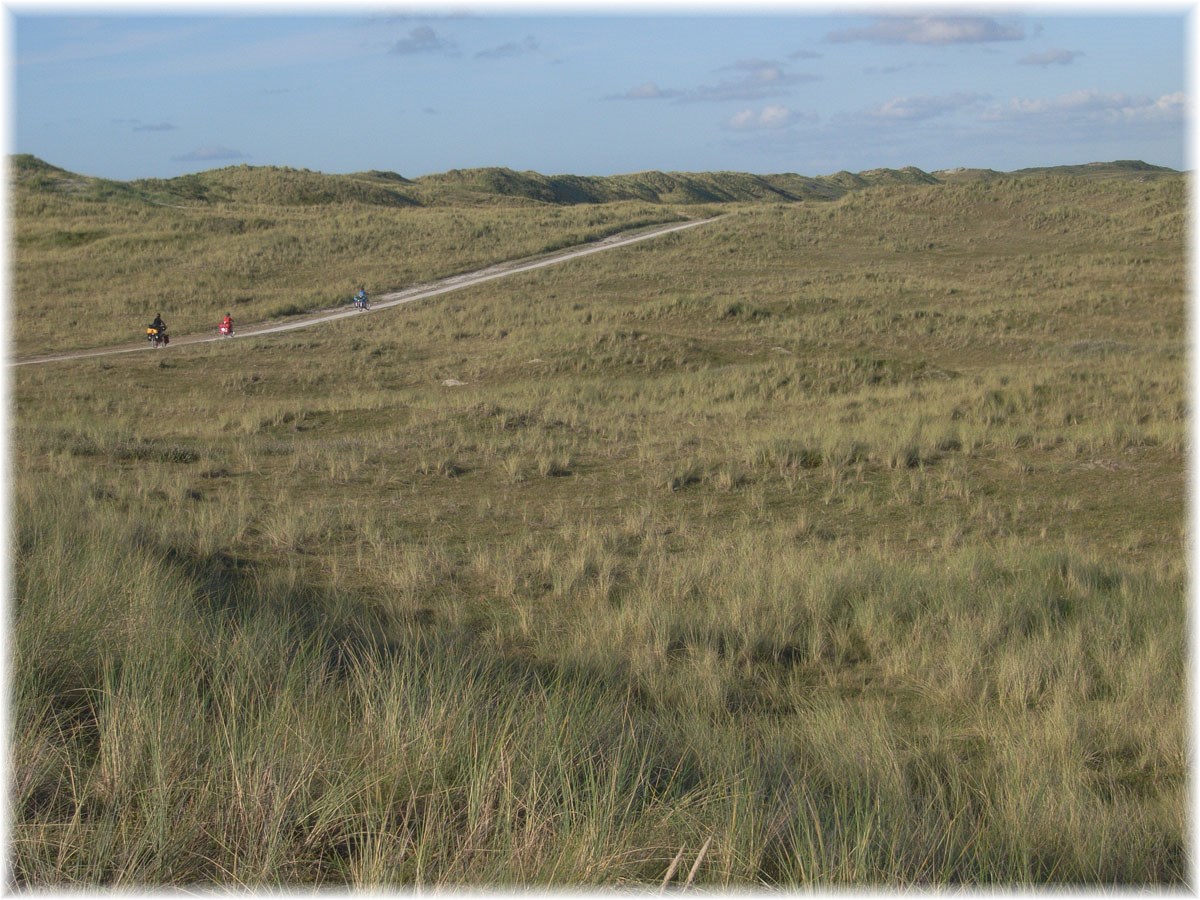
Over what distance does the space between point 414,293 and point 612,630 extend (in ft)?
123

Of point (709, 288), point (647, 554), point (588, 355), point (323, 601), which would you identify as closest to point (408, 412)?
point (588, 355)

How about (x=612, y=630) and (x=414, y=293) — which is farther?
(x=414, y=293)

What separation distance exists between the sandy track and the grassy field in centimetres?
815

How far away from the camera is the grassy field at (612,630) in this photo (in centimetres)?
329

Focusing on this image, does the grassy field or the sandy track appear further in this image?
the sandy track

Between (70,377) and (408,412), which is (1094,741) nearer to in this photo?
(408,412)

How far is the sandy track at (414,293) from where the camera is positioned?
31188mm

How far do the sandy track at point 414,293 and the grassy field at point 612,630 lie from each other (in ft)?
26.7

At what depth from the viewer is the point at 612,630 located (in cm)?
677

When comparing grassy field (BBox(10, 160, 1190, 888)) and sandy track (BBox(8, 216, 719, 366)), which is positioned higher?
sandy track (BBox(8, 216, 719, 366))

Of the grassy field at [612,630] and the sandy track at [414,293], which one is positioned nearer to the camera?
the grassy field at [612,630]

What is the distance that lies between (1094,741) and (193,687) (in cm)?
429

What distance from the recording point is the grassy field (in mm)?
3293

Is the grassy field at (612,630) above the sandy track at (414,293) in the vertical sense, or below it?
below
